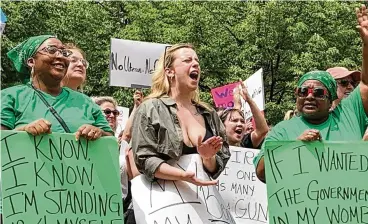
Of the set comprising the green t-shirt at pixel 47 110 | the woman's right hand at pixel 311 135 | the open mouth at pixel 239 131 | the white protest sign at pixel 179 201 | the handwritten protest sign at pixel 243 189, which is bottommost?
the handwritten protest sign at pixel 243 189

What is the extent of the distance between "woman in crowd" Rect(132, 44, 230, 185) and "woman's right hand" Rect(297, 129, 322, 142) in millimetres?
428

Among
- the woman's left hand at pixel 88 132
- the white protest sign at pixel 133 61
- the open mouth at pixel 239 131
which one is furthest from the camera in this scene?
the white protest sign at pixel 133 61

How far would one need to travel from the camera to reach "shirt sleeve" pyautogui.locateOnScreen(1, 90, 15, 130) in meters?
3.51

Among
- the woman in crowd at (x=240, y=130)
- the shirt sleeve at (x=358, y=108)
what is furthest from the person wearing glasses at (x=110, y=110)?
the shirt sleeve at (x=358, y=108)

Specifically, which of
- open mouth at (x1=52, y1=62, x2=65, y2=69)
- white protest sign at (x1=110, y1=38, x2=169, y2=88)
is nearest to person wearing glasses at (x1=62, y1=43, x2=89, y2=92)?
Answer: open mouth at (x1=52, y1=62, x2=65, y2=69)

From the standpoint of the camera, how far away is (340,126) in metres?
3.87

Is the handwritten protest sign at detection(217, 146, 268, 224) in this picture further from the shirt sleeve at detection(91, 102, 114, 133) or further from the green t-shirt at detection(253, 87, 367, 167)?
the shirt sleeve at detection(91, 102, 114, 133)

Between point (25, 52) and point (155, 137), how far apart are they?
81 cm

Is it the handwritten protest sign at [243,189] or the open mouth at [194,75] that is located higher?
the open mouth at [194,75]

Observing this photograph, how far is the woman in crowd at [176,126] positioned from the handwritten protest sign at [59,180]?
24 centimetres

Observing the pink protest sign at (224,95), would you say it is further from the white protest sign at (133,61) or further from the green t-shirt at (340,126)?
the green t-shirt at (340,126)

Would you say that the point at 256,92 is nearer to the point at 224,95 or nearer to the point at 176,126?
the point at 224,95

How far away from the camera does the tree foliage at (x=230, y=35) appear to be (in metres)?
20.3

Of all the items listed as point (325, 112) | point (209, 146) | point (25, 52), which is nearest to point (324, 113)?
point (325, 112)
